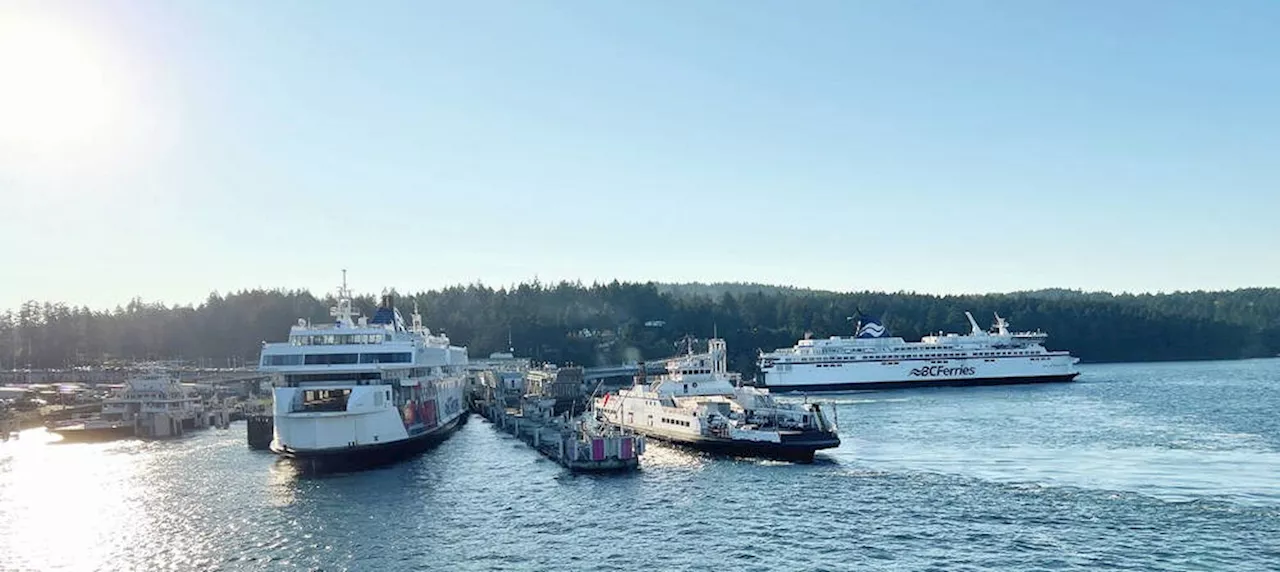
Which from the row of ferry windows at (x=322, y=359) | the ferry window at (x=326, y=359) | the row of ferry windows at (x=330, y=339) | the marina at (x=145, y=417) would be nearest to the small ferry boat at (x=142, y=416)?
the marina at (x=145, y=417)

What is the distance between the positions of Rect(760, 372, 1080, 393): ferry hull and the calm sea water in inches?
2771

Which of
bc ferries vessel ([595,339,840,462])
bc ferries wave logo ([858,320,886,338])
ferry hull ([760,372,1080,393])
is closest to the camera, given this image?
bc ferries vessel ([595,339,840,462])

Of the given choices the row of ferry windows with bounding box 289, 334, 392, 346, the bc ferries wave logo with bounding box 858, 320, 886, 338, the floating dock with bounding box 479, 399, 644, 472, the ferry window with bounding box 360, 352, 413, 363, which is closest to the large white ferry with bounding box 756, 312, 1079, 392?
the bc ferries wave logo with bounding box 858, 320, 886, 338

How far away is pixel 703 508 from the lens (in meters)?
45.1

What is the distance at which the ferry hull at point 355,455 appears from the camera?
5506 centimetres

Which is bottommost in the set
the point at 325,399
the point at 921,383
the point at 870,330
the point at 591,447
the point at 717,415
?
the point at 921,383

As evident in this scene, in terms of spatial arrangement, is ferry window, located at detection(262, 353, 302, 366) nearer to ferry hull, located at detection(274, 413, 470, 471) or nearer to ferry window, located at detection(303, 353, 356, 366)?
ferry window, located at detection(303, 353, 356, 366)

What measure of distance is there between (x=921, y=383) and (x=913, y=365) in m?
3.03

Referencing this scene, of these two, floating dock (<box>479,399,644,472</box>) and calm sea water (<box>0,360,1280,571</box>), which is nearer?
calm sea water (<box>0,360,1280,571</box>)

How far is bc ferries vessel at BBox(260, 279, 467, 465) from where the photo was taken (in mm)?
55094

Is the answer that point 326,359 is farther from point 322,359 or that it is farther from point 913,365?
point 913,365

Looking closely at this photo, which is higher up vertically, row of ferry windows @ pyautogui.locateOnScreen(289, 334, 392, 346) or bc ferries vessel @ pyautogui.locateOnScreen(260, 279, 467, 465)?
row of ferry windows @ pyautogui.locateOnScreen(289, 334, 392, 346)

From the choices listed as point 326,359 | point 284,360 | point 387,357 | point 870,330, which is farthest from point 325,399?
point 870,330

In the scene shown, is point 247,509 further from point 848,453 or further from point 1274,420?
point 1274,420
